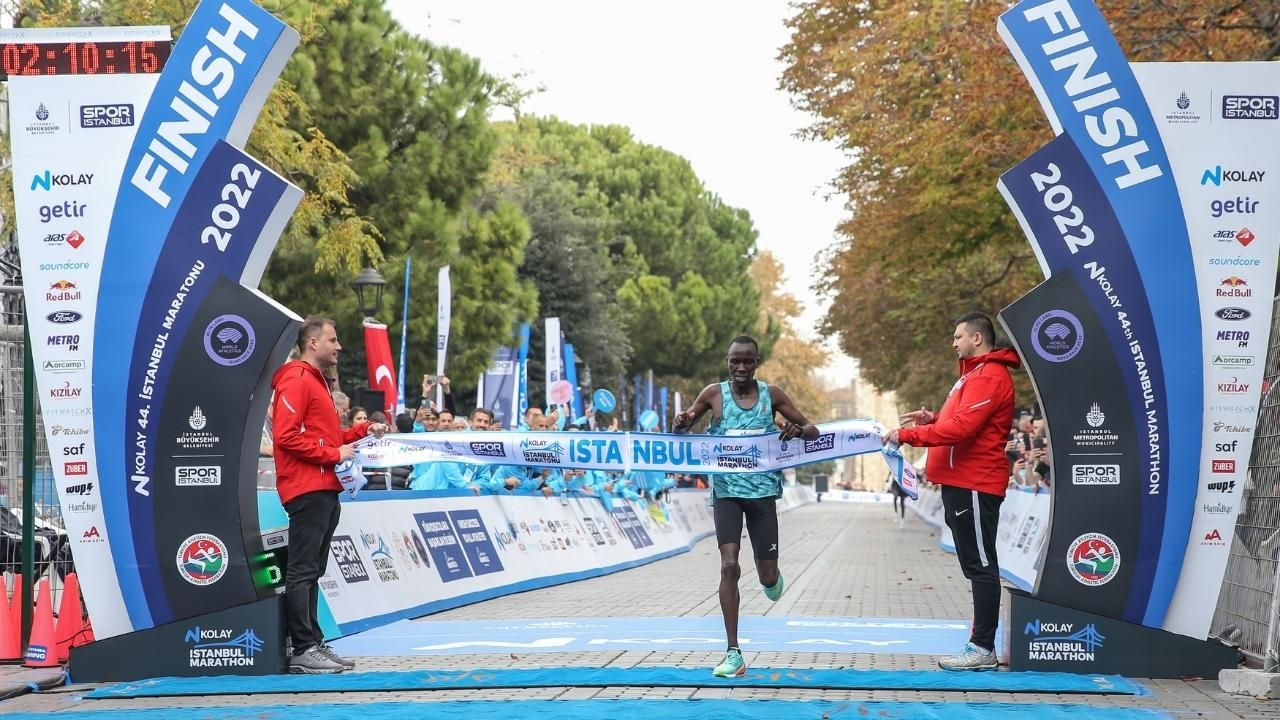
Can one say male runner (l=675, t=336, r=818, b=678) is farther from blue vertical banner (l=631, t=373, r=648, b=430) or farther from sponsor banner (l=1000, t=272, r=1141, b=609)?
blue vertical banner (l=631, t=373, r=648, b=430)

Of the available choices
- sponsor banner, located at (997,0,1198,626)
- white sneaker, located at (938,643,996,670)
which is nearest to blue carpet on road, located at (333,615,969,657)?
white sneaker, located at (938,643,996,670)

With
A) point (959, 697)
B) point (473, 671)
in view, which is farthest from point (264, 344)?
point (959, 697)

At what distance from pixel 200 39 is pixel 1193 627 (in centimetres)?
697

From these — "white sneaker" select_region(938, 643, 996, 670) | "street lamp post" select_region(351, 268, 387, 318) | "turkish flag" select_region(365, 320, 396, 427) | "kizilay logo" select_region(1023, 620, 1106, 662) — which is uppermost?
"street lamp post" select_region(351, 268, 387, 318)

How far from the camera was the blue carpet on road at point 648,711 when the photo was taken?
8.05 m

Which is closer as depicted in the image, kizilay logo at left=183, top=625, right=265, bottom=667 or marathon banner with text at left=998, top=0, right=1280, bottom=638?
marathon banner with text at left=998, top=0, right=1280, bottom=638

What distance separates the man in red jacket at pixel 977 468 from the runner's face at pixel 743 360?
3.22ft

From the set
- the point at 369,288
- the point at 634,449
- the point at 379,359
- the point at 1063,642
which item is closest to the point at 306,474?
the point at 634,449

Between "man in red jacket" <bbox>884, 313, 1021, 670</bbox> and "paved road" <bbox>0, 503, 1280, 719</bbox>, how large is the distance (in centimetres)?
63

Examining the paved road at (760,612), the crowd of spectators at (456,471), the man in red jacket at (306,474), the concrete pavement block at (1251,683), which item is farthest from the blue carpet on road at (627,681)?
the crowd of spectators at (456,471)

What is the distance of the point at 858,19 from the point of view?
98.7 feet

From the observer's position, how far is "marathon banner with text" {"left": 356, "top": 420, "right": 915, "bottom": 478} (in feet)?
32.2

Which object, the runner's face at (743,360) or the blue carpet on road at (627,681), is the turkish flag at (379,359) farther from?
the runner's face at (743,360)

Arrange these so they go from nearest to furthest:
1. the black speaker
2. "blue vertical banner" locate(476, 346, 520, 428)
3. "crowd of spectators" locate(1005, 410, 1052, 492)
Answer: the black speaker, "crowd of spectators" locate(1005, 410, 1052, 492), "blue vertical banner" locate(476, 346, 520, 428)
